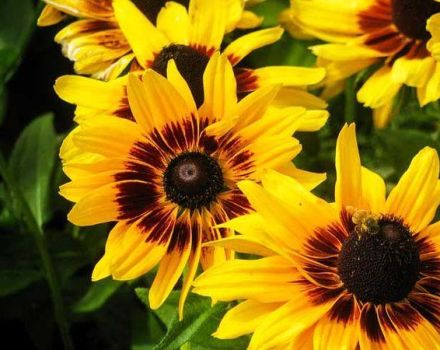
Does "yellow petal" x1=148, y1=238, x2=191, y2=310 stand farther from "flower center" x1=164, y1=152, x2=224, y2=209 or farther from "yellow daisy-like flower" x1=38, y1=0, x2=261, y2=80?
"yellow daisy-like flower" x1=38, y1=0, x2=261, y2=80

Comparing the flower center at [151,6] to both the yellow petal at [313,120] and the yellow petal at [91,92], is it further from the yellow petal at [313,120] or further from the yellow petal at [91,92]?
the yellow petal at [313,120]

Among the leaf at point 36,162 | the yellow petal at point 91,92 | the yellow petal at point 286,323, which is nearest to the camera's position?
the yellow petal at point 286,323

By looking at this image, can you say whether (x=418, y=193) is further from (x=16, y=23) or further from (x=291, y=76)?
(x=16, y=23)

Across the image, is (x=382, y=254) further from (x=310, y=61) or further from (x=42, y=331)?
(x=42, y=331)

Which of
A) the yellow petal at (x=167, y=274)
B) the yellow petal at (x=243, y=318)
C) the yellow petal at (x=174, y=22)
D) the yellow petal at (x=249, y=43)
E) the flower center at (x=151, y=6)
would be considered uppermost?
the flower center at (x=151, y=6)

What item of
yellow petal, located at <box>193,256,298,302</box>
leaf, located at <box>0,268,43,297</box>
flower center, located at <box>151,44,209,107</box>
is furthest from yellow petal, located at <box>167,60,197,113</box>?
leaf, located at <box>0,268,43,297</box>

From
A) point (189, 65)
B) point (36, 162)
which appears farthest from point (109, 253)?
point (36, 162)

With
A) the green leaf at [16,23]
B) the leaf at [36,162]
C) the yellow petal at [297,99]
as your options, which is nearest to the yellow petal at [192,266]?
the yellow petal at [297,99]
